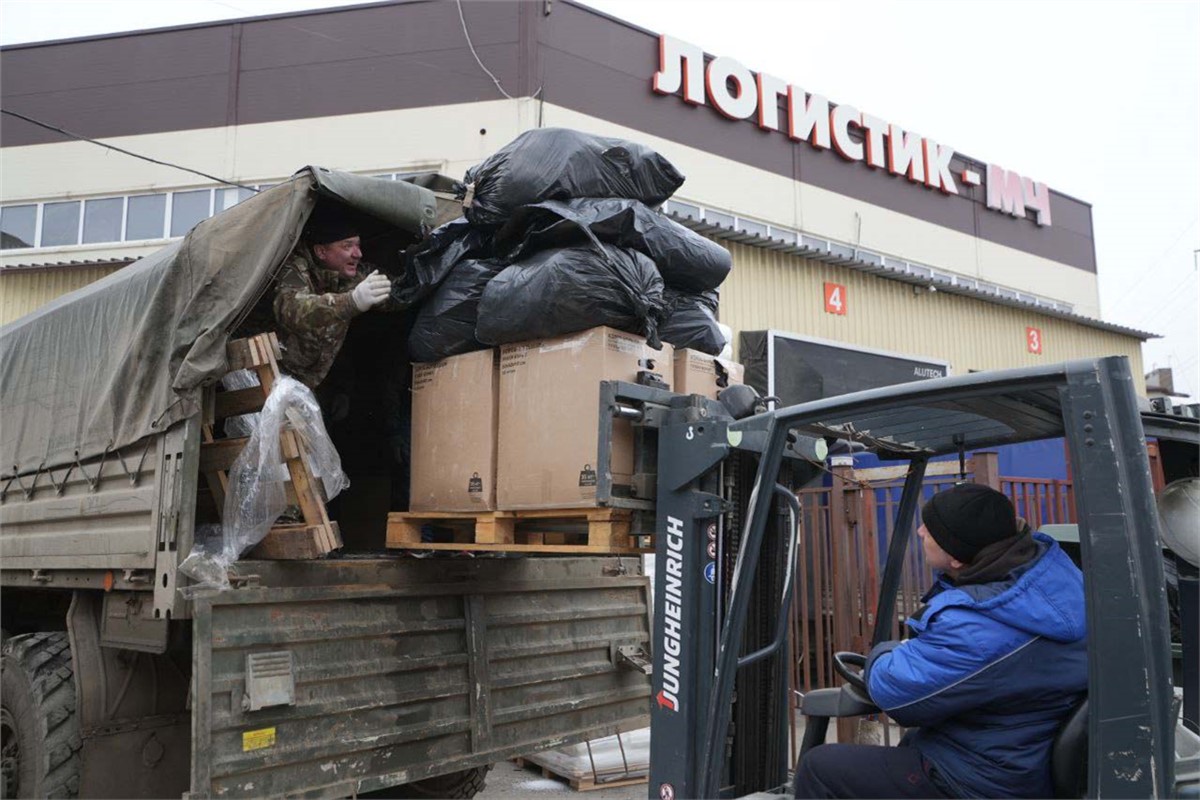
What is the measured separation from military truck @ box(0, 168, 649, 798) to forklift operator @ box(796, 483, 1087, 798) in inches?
87.3

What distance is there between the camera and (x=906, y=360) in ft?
47.0

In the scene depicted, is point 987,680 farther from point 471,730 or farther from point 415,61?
point 415,61

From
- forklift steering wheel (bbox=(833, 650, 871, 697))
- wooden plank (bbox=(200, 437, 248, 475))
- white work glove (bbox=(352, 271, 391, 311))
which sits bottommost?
forklift steering wheel (bbox=(833, 650, 871, 697))

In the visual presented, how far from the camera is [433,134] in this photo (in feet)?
50.0

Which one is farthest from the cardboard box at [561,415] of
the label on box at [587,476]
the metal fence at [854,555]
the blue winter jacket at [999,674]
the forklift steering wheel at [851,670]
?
the metal fence at [854,555]

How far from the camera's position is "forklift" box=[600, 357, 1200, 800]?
2029mm

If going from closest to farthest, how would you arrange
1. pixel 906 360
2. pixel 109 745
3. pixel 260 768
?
1. pixel 260 768
2. pixel 109 745
3. pixel 906 360

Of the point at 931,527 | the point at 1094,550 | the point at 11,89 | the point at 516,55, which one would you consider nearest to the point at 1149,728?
the point at 1094,550

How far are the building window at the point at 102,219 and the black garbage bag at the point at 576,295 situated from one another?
14.8 metres

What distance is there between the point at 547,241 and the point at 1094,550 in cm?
250

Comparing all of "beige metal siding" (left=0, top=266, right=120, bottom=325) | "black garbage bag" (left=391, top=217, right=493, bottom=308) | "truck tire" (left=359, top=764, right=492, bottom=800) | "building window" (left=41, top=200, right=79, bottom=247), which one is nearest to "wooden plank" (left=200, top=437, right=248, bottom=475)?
"black garbage bag" (left=391, top=217, right=493, bottom=308)

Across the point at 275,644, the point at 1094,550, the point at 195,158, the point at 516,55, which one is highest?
the point at 516,55

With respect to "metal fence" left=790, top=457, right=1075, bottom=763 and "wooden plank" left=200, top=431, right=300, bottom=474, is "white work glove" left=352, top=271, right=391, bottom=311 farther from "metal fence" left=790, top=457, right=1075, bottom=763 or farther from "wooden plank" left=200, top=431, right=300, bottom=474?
"metal fence" left=790, top=457, right=1075, bottom=763

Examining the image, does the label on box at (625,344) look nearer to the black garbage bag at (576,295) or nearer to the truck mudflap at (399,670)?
the black garbage bag at (576,295)
